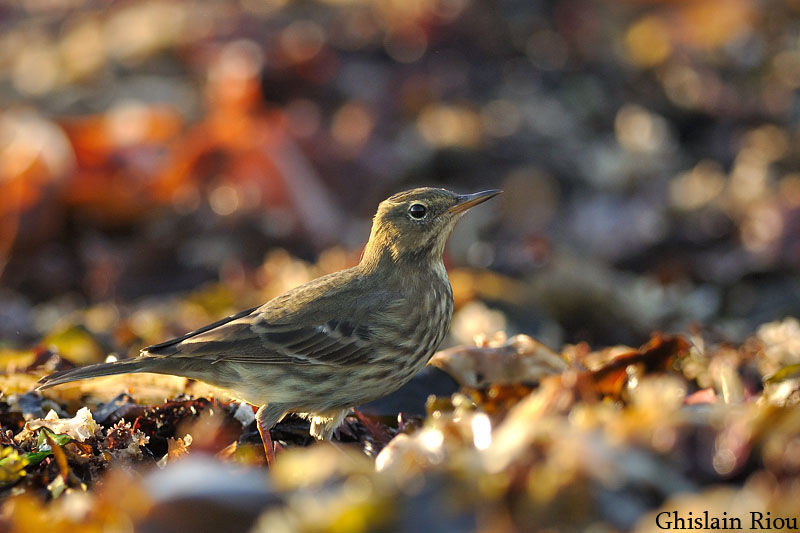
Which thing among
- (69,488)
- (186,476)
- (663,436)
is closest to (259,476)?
(186,476)

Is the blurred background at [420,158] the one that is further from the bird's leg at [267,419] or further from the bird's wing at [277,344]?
the bird's leg at [267,419]

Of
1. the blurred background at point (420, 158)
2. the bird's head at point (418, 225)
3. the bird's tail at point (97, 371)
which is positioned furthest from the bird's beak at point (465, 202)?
the bird's tail at point (97, 371)

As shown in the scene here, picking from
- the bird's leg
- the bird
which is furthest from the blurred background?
the bird's leg

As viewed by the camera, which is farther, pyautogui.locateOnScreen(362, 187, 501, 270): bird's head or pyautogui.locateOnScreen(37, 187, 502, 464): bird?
pyautogui.locateOnScreen(362, 187, 501, 270): bird's head

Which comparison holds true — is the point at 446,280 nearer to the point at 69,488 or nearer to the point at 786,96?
the point at 69,488

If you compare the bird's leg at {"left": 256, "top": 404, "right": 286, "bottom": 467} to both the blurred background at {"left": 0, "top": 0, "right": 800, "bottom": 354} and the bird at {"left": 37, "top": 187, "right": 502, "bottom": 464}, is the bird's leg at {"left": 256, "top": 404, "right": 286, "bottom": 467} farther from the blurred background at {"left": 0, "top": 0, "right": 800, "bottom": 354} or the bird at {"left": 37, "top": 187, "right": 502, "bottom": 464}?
the blurred background at {"left": 0, "top": 0, "right": 800, "bottom": 354}

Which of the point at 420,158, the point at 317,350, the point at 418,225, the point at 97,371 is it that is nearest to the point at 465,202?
the point at 418,225

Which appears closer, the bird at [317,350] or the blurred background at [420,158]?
the bird at [317,350]
